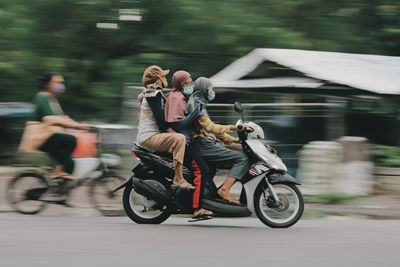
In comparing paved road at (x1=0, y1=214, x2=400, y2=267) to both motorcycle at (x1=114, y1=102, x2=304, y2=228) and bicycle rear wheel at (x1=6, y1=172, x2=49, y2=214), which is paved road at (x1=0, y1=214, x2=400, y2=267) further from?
bicycle rear wheel at (x1=6, y1=172, x2=49, y2=214)

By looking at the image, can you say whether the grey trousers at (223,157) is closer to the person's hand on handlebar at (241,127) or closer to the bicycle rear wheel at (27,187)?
the person's hand on handlebar at (241,127)

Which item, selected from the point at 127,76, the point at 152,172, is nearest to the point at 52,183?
the point at 152,172

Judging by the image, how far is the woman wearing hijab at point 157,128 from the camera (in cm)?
769

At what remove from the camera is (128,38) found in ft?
49.2

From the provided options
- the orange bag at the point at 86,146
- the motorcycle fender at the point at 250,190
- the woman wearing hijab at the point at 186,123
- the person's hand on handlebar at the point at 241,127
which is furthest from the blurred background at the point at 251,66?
the person's hand on handlebar at the point at 241,127

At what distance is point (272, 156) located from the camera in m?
7.75

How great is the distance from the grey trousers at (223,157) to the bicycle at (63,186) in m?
1.72

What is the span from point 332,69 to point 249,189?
4.48m

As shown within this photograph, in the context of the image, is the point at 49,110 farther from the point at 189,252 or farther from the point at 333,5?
the point at 333,5

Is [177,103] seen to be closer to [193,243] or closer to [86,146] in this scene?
[193,243]

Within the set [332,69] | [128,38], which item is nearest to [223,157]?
[332,69]

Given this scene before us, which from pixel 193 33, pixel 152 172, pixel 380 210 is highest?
pixel 193 33

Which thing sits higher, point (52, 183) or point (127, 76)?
point (127, 76)

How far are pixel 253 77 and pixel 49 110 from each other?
4.46 metres
